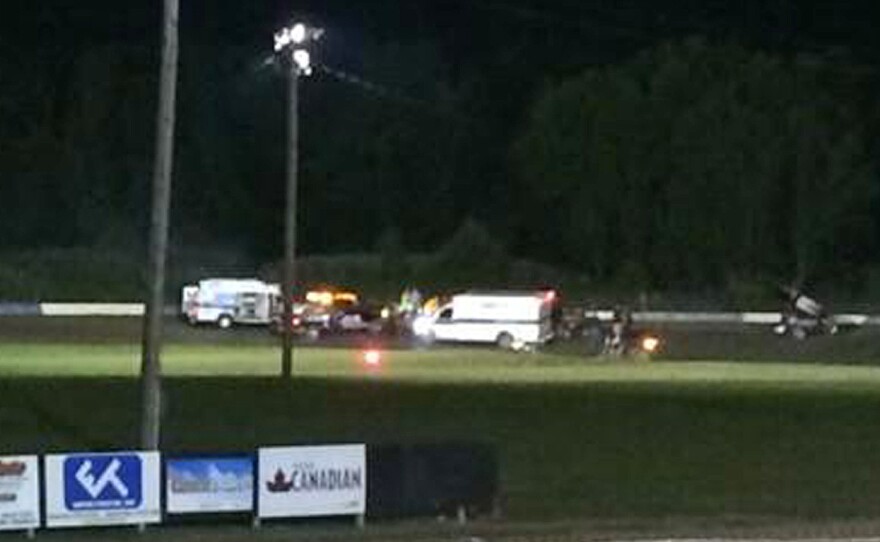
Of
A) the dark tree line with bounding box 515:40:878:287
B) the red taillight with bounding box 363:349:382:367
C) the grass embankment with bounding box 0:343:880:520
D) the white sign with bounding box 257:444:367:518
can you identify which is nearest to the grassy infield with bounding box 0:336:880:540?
the grass embankment with bounding box 0:343:880:520

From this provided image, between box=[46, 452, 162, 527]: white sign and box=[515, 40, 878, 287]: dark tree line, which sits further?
box=[515, 40, 878, 287]: dark tree line

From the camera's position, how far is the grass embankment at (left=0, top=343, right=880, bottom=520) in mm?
35125

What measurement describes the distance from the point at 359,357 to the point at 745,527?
48.0 m

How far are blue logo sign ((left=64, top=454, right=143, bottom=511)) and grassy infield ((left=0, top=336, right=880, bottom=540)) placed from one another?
18.4 feet

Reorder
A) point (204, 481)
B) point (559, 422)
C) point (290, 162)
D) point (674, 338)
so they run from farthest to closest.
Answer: point (674, 338)
point (290, 162)
point (559, 422)
point (204, 481)

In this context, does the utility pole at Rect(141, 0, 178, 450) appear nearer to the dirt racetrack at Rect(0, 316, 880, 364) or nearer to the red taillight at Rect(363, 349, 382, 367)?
the red taillight at Rect(363, 349, 382, 367)

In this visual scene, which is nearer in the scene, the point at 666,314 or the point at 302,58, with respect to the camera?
the point at 302,58

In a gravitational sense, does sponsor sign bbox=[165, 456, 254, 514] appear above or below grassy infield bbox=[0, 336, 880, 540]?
above

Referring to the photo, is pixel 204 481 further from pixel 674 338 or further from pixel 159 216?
pixel 674 338

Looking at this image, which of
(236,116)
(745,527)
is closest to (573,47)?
(236,116)

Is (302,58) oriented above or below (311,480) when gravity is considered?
above

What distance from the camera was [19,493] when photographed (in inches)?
1061

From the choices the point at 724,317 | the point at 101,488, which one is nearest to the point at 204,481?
the point at 101,488

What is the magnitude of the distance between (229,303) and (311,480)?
7353 cm
